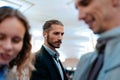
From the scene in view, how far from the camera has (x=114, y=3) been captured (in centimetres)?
114

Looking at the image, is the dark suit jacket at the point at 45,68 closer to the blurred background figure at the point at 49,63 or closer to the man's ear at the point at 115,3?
the blurred background figure at the point at 49,63

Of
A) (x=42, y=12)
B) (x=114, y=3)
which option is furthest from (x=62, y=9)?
(x=114, y=3)

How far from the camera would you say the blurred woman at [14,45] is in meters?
1.32

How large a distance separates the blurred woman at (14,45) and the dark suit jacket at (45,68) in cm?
81

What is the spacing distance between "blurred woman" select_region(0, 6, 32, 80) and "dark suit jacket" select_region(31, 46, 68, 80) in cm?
81

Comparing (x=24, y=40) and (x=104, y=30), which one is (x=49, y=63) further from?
(x=104, y=30)

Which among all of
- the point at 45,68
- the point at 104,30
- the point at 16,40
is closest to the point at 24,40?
the point at 16,40

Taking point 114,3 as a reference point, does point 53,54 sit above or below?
below

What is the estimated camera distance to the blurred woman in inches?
51.8

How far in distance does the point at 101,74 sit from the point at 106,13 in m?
0.27

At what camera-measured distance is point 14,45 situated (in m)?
1.35

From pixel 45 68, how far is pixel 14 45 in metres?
1.22

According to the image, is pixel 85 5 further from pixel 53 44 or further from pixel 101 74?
pixel 53 44

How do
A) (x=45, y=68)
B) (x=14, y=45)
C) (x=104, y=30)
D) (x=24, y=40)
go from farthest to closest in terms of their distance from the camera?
(x=45, y=68) < (x=24, y=40) < (x=14, y=45) < (x=104, y=30)
